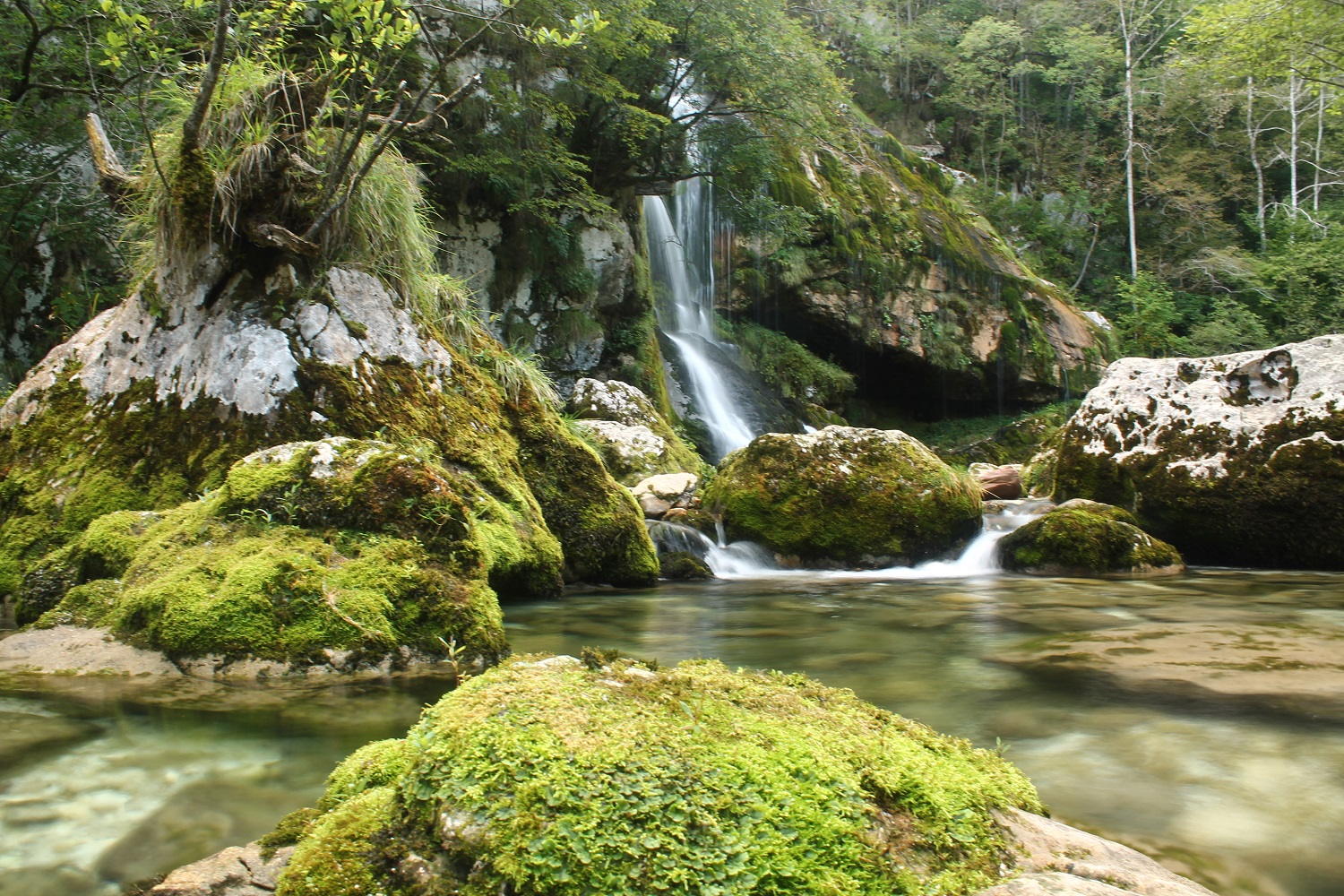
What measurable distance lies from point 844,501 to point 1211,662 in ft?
15.1

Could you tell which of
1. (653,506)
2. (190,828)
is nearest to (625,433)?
(653,506)

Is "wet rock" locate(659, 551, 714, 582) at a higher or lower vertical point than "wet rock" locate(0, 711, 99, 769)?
lower

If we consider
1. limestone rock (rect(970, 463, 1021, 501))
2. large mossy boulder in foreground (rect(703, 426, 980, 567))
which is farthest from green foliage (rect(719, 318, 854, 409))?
large mossy boulder in foreground (rect(703, 426, 980, 567))

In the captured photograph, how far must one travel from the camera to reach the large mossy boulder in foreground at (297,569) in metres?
3.65

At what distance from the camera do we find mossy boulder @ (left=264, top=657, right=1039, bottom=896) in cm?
143

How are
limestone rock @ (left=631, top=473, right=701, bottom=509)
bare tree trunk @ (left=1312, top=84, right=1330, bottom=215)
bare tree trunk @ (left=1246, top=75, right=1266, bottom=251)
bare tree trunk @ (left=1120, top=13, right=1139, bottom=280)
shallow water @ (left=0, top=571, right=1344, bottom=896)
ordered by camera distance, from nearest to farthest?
shallow water @ (left=0, top=571, right=1344, bottom=896)
limestone rock @ (left=631, top=473, right=701, bottom=509)
bare tree trunk @ (left=1312, top=84, right=1330, bottom=215)
bare tree trunk @ (left=1246, top=75, right=1266, bottom=251)
bare tree trunk @ (left=1120, top=13, right=1139, bottom=280)

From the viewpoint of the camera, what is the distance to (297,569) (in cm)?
381

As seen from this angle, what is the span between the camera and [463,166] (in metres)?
11.9

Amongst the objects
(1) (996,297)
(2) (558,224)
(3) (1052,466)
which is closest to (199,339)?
(2) (558,224)

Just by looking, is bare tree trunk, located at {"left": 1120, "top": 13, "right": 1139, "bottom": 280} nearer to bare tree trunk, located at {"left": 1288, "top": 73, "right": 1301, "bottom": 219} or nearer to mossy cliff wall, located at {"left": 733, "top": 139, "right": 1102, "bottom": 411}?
bare tree trunk, located at {"left": 1288, "top": 73, "right": 1301, "bottom": 219}

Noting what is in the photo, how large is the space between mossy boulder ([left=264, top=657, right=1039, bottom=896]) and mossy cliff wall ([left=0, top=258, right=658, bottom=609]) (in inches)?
157

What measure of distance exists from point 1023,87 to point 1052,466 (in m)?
27.0

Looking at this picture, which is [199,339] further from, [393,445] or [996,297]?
[996,297]

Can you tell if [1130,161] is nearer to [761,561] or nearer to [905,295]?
[905,295]
